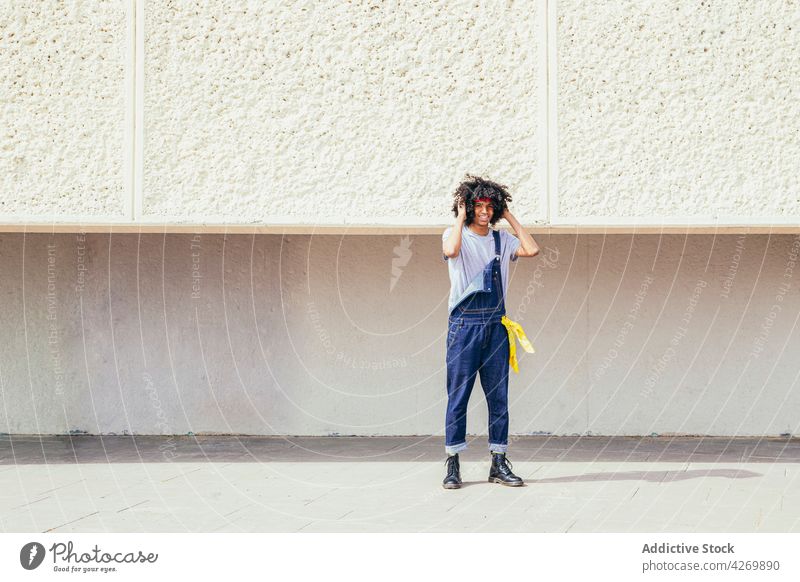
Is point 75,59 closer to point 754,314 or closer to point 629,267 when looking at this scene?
point 629,267

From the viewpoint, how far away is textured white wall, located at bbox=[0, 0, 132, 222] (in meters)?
6.50

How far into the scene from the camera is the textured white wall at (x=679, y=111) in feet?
21.2

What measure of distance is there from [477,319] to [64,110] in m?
3.32

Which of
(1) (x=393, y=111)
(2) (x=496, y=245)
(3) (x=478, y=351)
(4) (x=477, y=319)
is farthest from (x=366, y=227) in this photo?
(3) (x=478, y=351)

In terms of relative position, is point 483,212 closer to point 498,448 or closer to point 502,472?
point 498,448

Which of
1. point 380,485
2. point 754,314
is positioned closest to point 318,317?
point 380,485

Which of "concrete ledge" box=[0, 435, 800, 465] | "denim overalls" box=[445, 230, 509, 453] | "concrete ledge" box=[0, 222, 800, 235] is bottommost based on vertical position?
"concrete ledge" box=[0, 435, 800, 465]

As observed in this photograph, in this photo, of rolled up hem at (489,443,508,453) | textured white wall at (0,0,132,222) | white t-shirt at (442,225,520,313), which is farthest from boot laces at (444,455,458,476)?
textured white wall at (0,0,132,222)

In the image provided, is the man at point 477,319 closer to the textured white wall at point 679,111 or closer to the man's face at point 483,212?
the man's face at point 483,212

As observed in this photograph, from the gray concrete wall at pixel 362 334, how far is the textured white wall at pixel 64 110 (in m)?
1.88

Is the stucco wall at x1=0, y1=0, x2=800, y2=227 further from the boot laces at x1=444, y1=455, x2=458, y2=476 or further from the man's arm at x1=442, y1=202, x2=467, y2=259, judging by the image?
the boot laces at x1=444, y1=455, x2=458, y2=476

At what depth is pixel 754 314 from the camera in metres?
8.10

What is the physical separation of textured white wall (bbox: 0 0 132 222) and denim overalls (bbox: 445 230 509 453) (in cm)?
258

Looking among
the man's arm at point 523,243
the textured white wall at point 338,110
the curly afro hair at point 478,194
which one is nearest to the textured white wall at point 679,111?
the textured white wall at point 338,110
